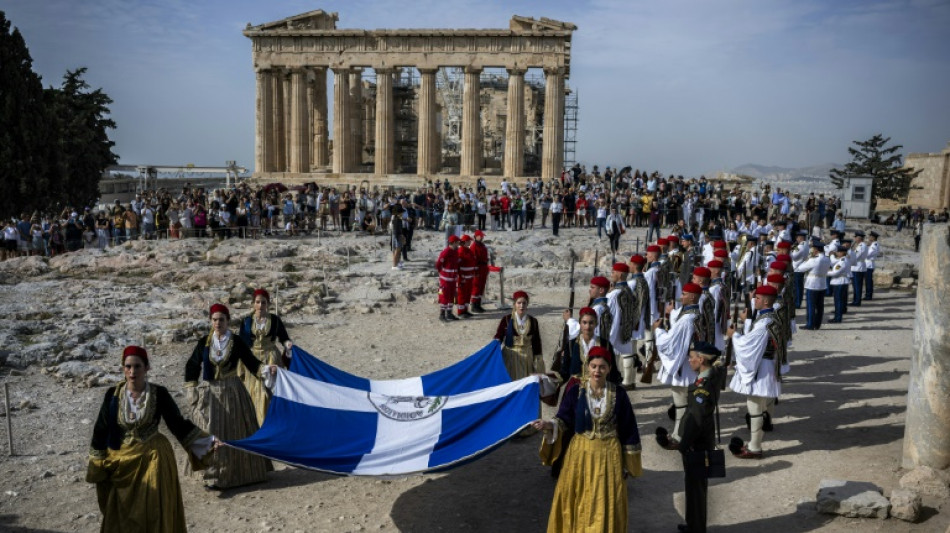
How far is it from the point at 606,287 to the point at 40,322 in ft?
42.7

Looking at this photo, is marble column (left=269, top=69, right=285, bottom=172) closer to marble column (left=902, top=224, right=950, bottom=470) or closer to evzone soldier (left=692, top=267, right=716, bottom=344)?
evzone soldier (left=692, top=267, right=716, bottom=344)

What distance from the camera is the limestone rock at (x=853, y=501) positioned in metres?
8.04

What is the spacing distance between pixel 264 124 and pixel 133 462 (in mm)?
45244

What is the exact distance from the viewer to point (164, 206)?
29688 millimetres

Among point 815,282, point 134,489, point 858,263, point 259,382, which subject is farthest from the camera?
point 858,263

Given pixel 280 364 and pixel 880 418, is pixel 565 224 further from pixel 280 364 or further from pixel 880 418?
pixel 280 364

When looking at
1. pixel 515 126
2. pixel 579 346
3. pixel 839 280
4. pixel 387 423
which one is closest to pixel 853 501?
pixel 579 346

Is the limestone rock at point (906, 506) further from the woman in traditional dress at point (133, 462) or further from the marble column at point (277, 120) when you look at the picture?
the marble column at point (277, 120)

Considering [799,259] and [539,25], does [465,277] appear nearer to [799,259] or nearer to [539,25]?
[799,259]

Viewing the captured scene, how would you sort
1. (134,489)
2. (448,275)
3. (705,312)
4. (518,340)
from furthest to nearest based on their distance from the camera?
(448,275)
(705,312)
(518,340)
(134,489)

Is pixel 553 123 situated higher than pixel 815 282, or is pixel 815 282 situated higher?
pixel 553 123

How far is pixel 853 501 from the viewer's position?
809cm

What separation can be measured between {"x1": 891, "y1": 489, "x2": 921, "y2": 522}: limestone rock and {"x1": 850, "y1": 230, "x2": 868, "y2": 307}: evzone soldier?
44.1 feet

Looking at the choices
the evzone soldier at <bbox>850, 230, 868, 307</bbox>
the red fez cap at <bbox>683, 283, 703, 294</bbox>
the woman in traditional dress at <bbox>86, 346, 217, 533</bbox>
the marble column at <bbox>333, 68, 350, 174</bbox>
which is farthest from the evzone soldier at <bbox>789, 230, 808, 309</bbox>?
the marble column at <bbox>333, 68, 350, 174</bbox>
